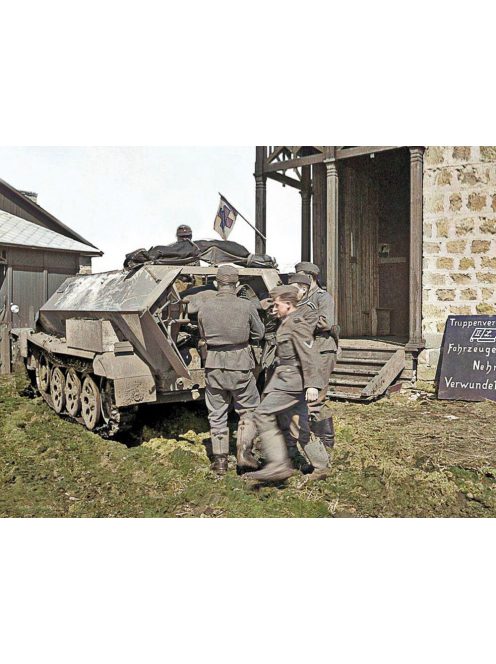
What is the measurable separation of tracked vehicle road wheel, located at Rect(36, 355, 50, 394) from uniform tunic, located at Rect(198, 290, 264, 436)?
11.1 feet

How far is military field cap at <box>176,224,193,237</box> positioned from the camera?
5.99 metres

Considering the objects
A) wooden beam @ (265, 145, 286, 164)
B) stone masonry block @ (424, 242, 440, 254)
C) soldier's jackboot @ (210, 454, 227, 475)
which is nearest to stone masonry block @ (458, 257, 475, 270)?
stone masonry block @ (424, 242, 440, 254)

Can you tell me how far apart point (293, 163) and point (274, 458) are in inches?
238

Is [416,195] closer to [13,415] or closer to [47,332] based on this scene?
[47,332]

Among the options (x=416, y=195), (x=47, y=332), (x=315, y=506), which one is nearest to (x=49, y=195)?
(x=47, y=332)

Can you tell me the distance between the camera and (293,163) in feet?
31.7

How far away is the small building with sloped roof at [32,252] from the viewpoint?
5.75 m

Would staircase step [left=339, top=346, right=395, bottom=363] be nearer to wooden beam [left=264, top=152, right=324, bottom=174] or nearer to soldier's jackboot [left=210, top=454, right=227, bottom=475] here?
soldier's jackboot [left=210, top=454, right=227, bottom=475]

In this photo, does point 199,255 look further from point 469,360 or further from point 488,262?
point 488,262

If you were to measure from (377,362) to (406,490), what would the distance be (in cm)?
308

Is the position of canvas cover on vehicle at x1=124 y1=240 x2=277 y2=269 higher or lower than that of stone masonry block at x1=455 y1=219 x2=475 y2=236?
lower

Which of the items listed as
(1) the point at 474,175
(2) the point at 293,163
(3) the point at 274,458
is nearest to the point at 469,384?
(1) the point at 474,175

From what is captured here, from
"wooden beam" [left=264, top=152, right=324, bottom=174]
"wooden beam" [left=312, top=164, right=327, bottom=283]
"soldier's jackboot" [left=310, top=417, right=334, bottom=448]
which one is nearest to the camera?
"soldier's jackboot" [left=310, top=417, right=334, bottom=448]

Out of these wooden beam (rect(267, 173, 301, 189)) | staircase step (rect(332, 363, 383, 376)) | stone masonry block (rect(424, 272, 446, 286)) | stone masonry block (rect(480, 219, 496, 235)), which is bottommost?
staircase step (rect(332, 363, 383, 376))
